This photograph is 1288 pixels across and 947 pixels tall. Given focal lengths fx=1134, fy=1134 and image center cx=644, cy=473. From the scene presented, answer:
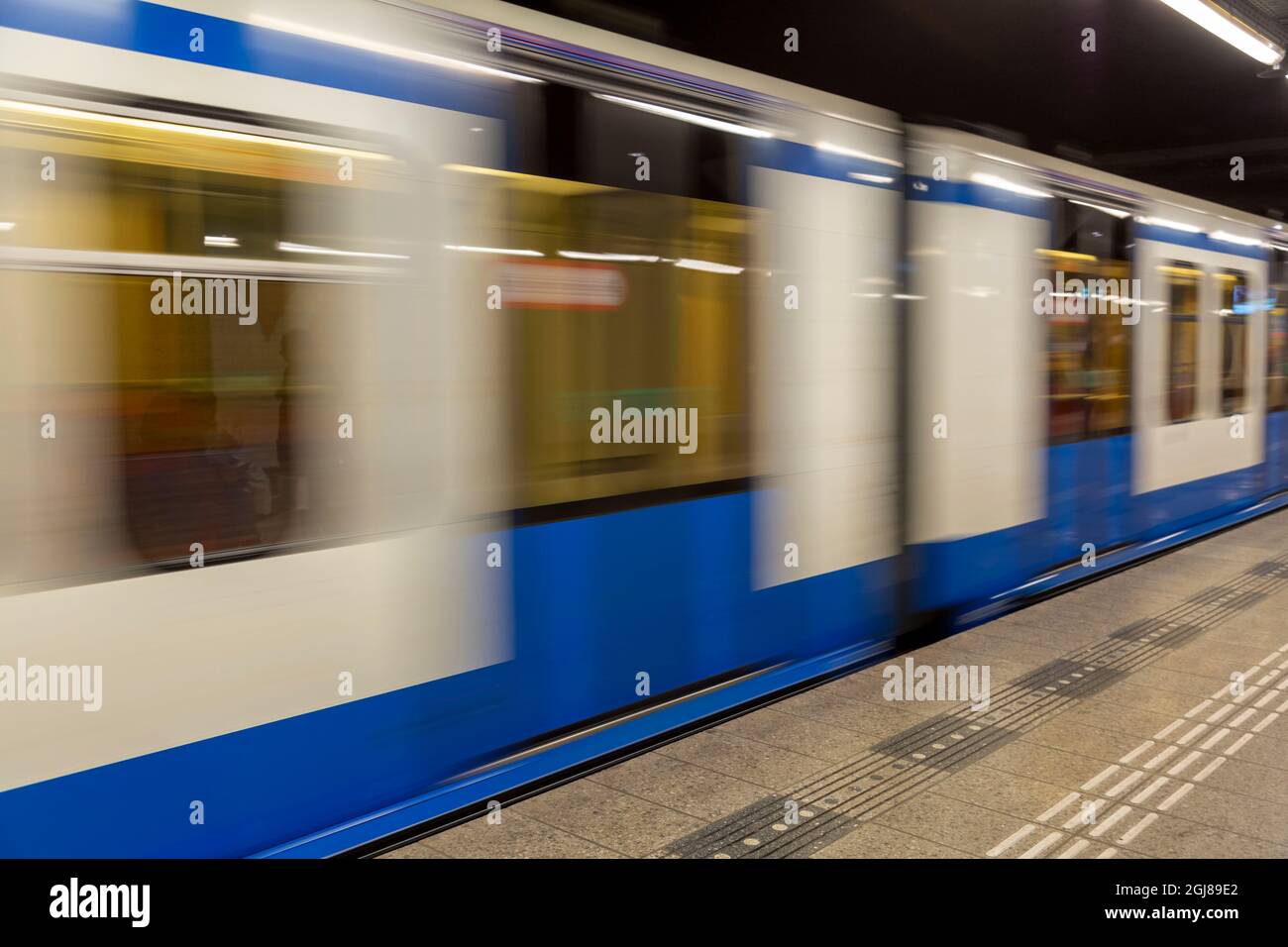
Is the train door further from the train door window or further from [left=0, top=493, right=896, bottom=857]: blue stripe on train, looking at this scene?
the train door window

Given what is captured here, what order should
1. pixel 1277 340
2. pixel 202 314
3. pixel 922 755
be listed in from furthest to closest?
1. pixel 1277 340
2. pixel 922 755
3. pixel 202 314

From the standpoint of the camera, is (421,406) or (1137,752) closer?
(421,406)

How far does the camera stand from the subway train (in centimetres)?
252

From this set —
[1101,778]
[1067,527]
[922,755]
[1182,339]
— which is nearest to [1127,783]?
[1101,778]

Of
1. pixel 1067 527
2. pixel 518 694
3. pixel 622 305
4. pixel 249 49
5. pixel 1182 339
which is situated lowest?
pixel 518 694

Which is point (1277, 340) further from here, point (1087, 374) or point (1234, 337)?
point (1087, 374)

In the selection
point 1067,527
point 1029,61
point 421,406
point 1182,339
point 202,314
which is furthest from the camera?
point 1029,61

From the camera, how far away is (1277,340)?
32.9ft

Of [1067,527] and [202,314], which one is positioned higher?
[202,314]

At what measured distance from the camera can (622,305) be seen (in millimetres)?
3766

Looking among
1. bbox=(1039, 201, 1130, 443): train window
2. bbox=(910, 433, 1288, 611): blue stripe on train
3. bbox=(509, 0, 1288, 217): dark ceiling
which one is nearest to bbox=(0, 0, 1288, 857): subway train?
bbox=(910, 433, 1288, 611): blue stripe on train

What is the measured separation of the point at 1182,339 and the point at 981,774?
17.2 ft

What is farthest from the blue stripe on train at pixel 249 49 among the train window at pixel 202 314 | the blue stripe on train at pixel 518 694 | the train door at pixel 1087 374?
the train door at pixel 1087 374

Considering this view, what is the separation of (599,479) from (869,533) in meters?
1.77
